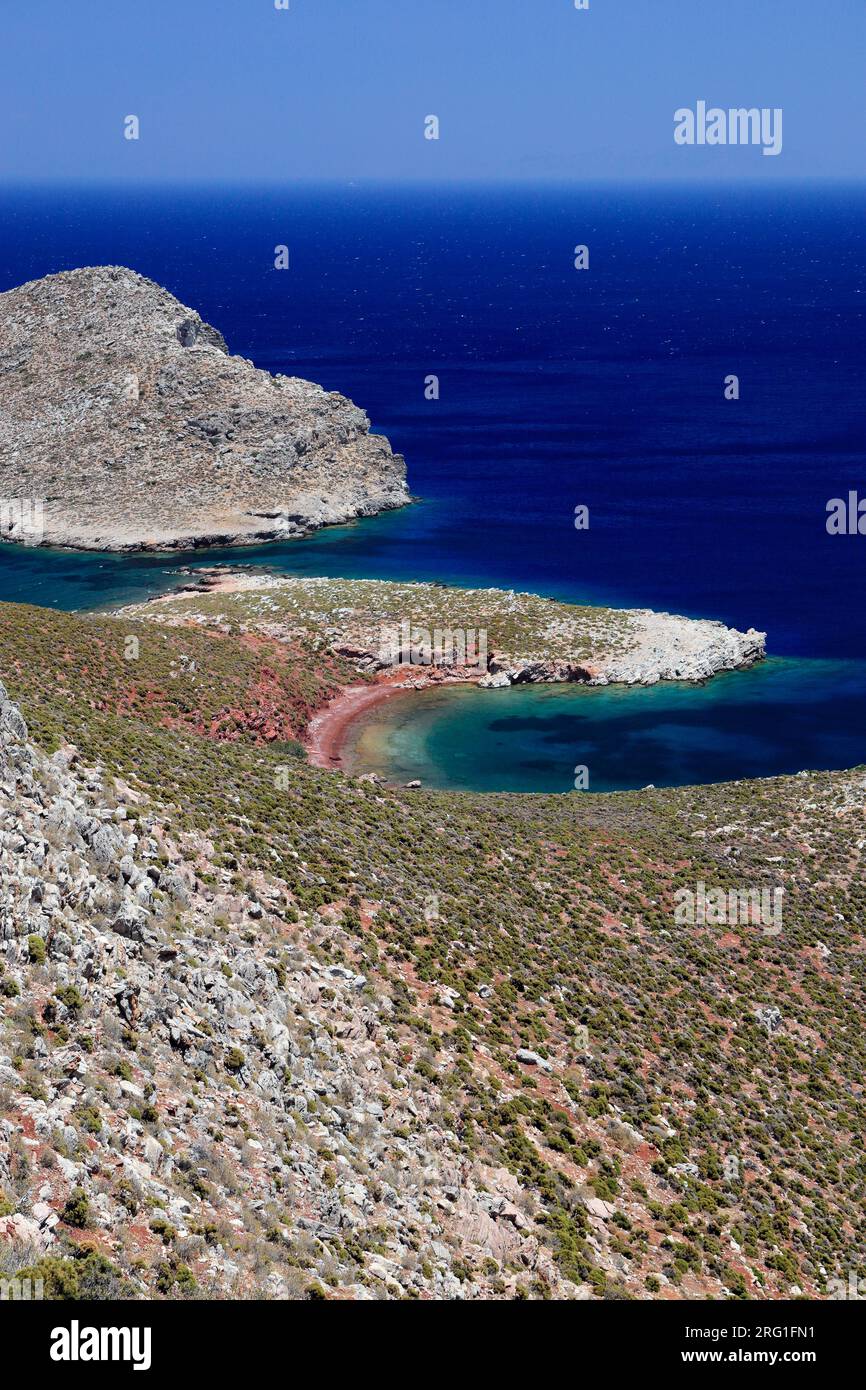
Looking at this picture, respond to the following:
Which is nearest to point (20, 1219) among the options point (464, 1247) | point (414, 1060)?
point (464, 1247)

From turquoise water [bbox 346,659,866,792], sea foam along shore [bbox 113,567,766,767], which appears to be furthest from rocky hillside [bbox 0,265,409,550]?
turquoise water [bbox 346,659,866,792]

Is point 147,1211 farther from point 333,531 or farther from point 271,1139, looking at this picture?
point 333,531

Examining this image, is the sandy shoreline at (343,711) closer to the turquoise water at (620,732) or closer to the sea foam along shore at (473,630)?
the sea foam along shore at (473,630)

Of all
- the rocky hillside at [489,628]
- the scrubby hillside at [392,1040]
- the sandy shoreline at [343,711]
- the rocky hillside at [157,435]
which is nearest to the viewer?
the scrubby hillside at [392,1040]

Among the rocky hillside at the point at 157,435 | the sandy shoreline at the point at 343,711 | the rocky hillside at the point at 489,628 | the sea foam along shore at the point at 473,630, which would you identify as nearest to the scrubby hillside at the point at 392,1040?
the sandy shoreline at the point at 343,711

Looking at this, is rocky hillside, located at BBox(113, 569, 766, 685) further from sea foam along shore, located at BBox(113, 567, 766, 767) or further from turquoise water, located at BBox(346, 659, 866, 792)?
turquoise water, located at BBox(346, 659, 866, 792)

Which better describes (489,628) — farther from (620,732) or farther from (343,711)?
(620,732)
